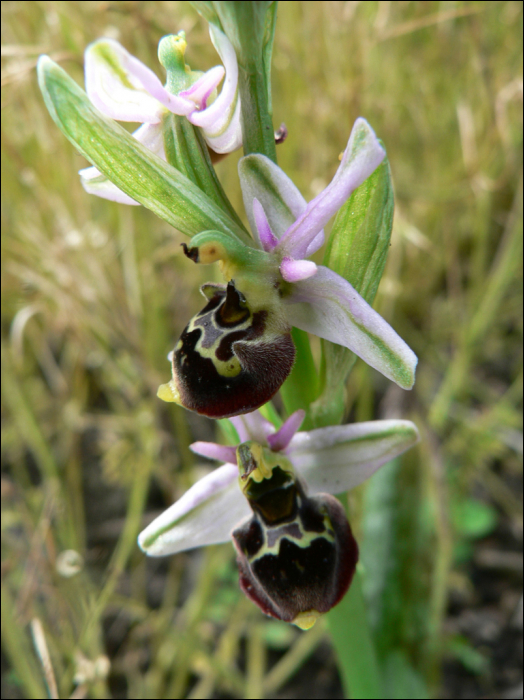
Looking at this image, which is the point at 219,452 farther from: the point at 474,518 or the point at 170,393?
the point at 474,518

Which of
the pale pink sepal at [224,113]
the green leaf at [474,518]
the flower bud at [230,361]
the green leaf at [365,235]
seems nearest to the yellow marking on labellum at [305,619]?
the flower bud at [230,361]

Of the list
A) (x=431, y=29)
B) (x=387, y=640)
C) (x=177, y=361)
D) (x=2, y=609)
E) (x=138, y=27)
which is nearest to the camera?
(x=177, y=361)

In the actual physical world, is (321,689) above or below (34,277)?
below

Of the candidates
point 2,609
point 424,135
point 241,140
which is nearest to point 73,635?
point 2,609

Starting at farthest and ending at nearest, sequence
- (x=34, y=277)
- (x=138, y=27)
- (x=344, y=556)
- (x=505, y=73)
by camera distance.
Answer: (x=505, y=73) → (x=34, y=277) → (x=138, y=27) → (x=344, y=556)

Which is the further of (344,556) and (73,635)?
(73,635)

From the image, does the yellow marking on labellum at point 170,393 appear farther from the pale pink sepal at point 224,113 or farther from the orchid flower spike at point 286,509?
the pale pink sepal at point 224,113

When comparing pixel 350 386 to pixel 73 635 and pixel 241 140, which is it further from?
pixel 241 140

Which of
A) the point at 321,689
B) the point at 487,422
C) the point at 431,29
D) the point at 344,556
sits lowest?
the point at 321,689
